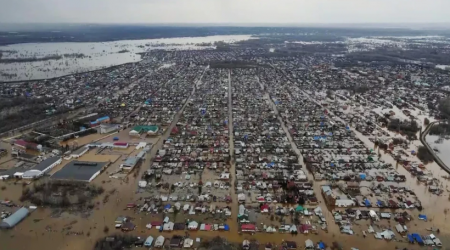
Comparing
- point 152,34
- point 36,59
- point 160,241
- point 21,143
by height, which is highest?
point 152,34

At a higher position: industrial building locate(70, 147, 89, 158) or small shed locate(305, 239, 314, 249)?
industrial building locate(70, 147, 89, 158)

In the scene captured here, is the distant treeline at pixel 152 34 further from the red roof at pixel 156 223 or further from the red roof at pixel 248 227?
the red roof at pixel 156 223

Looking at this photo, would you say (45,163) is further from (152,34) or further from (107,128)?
(152,34)

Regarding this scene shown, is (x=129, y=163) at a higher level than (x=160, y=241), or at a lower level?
higher

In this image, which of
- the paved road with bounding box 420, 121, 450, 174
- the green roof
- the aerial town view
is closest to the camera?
the aerial town view

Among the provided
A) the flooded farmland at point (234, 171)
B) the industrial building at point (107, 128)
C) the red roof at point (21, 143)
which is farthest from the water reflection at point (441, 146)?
the red roof at point (21, 143)

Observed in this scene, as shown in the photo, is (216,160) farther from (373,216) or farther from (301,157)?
(373,216)

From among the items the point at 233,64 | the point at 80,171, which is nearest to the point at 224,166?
the point at 80,171

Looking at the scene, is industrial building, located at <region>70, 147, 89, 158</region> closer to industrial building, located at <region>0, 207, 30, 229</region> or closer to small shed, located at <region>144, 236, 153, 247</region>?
industrial building, located at <region>0, 207, 30, 229</region>

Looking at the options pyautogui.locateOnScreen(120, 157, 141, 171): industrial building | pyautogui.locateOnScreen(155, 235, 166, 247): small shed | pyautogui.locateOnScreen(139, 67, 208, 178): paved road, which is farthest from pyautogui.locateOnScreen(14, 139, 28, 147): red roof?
pyautogui.locateOnScreen(155, 235, 166, 247): small shed
